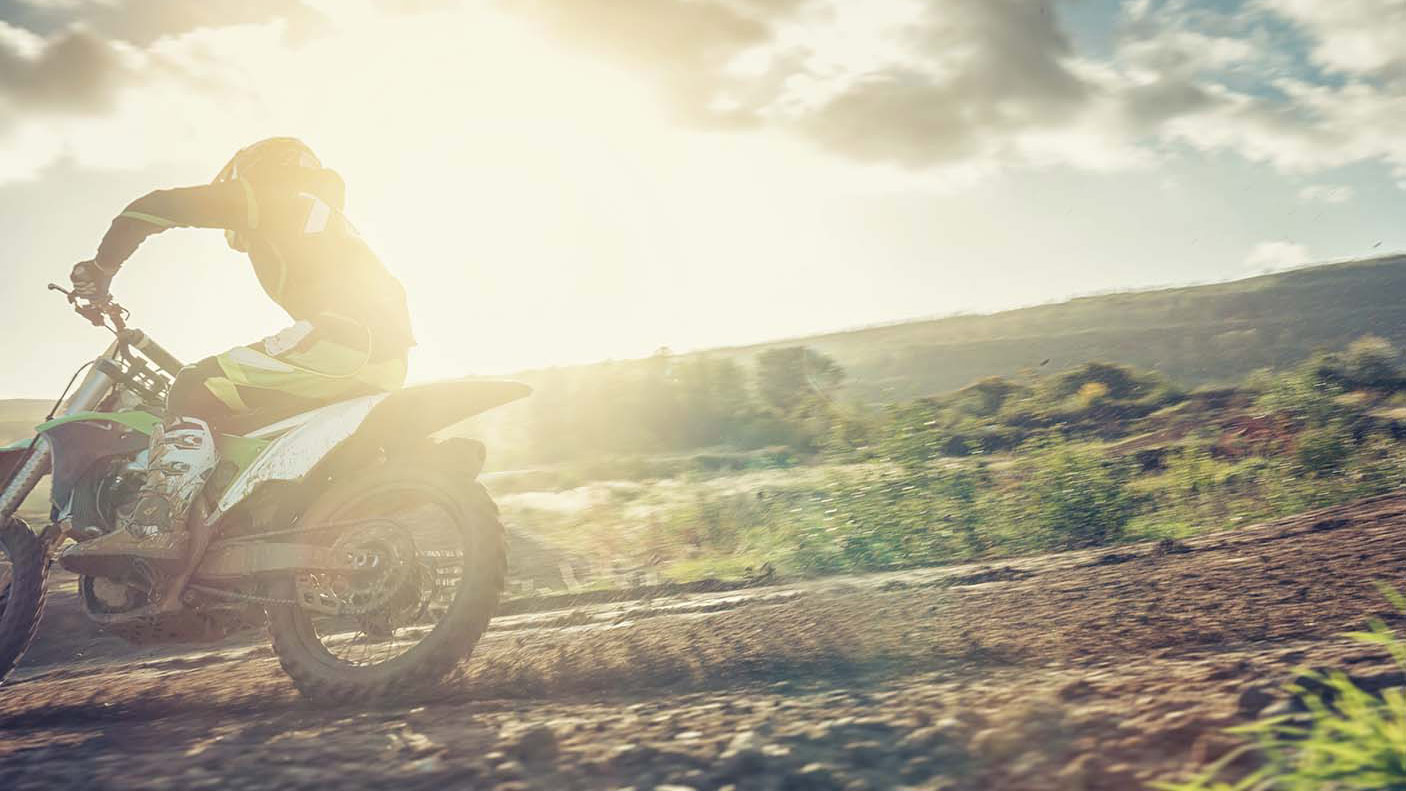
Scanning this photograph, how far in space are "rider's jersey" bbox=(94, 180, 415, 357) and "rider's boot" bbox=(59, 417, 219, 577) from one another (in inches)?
26.7

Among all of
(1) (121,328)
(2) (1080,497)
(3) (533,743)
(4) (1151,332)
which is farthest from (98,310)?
(4) (1151,332)

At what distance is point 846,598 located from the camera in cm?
430

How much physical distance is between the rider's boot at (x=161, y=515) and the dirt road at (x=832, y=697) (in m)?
0.55

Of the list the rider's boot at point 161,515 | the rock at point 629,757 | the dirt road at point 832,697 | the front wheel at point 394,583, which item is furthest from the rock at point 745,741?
the rider's boot at point 161,515

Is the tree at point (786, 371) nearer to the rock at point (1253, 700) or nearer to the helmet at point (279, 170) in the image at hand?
the helmet at point (279, 170)

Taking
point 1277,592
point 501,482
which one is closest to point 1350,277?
point 501,482

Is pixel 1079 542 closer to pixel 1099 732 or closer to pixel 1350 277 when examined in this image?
pixel 1099 732

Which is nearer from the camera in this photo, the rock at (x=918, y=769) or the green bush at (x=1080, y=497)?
the rock at (x=918, y=769)

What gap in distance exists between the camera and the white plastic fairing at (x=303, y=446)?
3.56 metres

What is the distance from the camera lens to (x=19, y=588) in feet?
13.4

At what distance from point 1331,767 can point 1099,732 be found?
0.46 m

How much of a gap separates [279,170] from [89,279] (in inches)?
36.5

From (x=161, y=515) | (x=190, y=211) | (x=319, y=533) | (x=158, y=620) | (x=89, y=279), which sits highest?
(x=190, y=211)

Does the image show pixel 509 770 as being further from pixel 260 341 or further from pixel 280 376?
pixel 260 341
